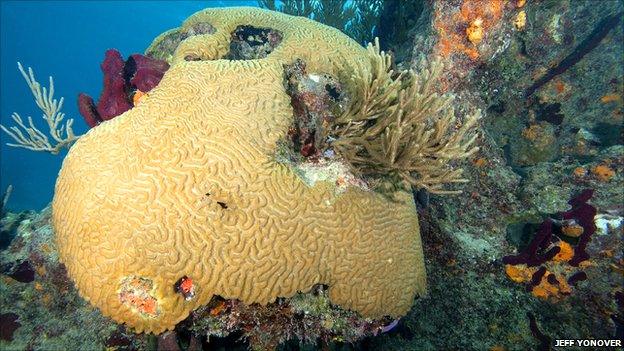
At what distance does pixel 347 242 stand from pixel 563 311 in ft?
9.18

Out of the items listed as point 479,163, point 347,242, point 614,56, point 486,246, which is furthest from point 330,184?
point 614,56

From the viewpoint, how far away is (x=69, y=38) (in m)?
82.1

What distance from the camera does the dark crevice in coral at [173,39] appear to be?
4789mm

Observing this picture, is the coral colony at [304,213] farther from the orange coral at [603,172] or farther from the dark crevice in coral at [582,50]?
the dark crevice in coral at [582,50]

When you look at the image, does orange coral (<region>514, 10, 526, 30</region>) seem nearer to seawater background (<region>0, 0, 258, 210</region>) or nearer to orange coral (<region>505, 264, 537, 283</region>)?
orange coral (<region>505, 264, 537, 283</region>)

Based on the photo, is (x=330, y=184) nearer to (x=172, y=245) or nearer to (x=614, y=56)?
(x=172, y=245)

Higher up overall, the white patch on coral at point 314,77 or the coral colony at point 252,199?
the white patch on coral at point 314,77

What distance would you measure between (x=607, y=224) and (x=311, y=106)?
396cm

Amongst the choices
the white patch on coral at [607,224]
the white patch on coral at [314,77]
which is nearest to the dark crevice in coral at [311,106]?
the white patch on coral at [314,77]

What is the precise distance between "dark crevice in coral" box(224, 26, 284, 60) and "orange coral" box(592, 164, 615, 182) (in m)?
4.80

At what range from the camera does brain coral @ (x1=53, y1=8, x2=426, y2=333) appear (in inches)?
103

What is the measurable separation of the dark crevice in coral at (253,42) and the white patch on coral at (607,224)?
4.69m

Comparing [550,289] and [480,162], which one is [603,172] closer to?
[480,162]

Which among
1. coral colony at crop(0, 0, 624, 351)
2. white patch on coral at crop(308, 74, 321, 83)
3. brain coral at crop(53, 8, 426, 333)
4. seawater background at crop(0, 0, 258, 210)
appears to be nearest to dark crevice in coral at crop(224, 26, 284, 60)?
coral colony at crop(0, 0, 624, 351)
